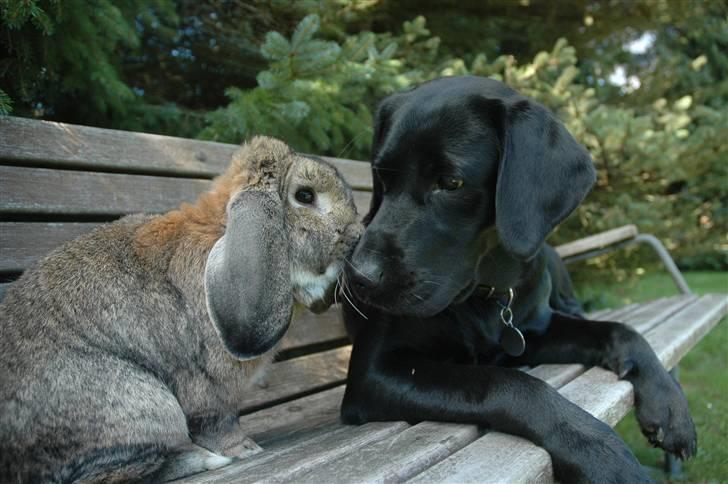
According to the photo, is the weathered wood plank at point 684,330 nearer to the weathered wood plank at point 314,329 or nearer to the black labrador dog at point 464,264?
the black labrador dog at point 464,264

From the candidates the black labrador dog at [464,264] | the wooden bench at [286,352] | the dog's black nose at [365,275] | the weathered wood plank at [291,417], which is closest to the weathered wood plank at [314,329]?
the wooden bench at [286,352]

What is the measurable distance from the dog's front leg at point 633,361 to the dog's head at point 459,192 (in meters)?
0.60

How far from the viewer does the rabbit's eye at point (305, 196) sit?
7.75ft

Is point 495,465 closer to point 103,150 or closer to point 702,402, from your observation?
point 103,150

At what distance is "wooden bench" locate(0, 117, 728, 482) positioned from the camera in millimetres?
1731

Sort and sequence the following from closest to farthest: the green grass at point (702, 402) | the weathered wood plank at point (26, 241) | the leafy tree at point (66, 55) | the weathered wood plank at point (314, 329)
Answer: the weathered wood plank at point (26, 241) → the leafy tree at point (66, 55) → the weathered wood plank at point (314, 329) → the green grass at point (702, 402)

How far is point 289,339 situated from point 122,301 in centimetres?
155

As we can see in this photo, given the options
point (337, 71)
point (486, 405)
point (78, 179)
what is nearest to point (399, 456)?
point (486, 405)

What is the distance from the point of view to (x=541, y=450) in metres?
1.87

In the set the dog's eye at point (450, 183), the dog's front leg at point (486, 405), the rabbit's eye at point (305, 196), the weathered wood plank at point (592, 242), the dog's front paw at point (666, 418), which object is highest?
the dog's eye at point (450, 183)

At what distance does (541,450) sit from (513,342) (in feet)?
2.93

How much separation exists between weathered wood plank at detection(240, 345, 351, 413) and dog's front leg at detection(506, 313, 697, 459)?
111 cm

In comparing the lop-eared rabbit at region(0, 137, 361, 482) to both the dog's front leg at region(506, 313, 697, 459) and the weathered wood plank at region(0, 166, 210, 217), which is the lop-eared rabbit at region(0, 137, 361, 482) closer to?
the weathered wood plank at region(0, 166, 210, 217)

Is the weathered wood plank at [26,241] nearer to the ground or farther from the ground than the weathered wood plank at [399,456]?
farther from the ground
